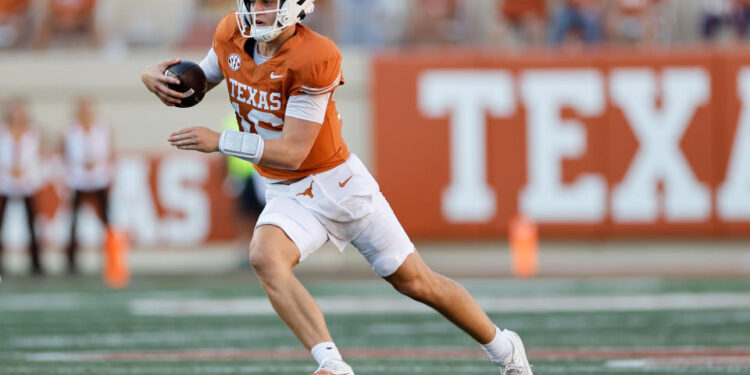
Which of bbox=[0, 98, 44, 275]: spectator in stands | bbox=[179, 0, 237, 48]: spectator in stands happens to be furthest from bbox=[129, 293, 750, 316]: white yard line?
bbox=[179, 0, 237, 48]: spectator in stands

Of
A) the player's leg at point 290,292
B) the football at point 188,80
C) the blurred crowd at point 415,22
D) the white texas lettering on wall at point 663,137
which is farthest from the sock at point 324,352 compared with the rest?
the blurred crowd at point 415,22

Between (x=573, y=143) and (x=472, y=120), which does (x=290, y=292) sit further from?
(x=573, y=143)

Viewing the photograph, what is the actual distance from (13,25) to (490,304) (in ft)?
27.3

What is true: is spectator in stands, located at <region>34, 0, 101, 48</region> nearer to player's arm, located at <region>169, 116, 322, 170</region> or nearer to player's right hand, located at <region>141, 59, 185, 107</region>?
player's right hand, located at <region>141, 59, 185, 107</region>

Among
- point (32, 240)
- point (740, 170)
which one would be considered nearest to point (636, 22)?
point (740, 170)

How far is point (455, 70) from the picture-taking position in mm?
13414

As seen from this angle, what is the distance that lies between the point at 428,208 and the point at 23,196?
14.1ft

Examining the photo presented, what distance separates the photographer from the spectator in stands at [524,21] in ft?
46.7

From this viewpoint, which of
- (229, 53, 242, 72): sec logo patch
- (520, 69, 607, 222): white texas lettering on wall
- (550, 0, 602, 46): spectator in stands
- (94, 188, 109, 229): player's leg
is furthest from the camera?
(550, 0, 602, 46): spectator in stands

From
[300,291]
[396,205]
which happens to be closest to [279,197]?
[300,291]

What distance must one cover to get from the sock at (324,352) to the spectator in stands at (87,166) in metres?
7.82

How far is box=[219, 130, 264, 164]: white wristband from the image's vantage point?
4355 mm

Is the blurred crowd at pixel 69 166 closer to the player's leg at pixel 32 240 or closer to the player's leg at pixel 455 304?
the player's leg at pixel 32 240

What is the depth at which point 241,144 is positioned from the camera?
14.3ft
